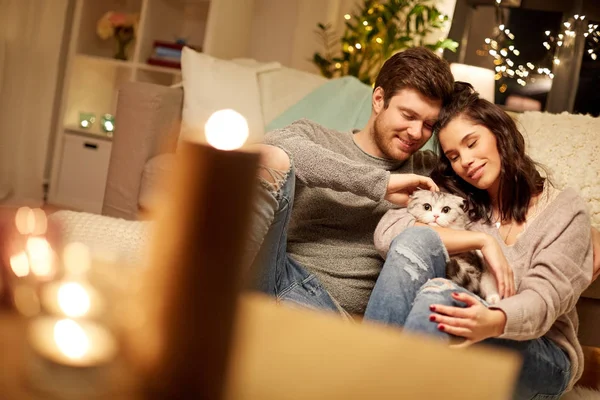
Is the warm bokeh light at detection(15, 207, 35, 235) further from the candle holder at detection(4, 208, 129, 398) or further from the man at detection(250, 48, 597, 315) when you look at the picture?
the man at detection(250, 48, 597, 315)

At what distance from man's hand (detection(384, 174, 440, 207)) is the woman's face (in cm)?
9

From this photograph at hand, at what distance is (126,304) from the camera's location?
0.60 m

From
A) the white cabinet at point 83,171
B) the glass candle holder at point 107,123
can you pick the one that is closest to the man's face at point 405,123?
the white cabinet at point 83,171

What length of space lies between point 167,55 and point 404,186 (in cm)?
234

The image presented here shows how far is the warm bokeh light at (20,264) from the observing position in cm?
65

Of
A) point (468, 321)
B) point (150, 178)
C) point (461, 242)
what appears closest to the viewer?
point (468, 321)

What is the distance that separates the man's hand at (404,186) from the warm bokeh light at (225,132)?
1.08 m

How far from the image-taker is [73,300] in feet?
1.94

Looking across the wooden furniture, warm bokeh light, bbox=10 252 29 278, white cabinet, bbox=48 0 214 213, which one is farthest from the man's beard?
white cabinet, bbox=48 0 214 213

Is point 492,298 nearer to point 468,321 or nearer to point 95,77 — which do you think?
point 468,321

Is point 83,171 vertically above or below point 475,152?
below

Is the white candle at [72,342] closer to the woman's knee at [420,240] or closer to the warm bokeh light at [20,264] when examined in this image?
the warm bokeh light at [20,264]

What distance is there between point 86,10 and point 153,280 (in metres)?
3.54

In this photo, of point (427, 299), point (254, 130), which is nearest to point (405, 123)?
point (254, 130)
